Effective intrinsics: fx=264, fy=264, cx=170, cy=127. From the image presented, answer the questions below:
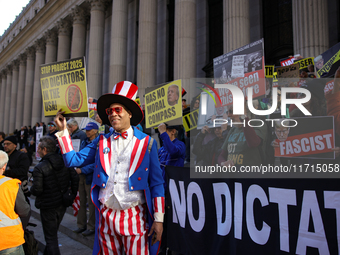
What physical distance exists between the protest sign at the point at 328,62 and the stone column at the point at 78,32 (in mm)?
19962

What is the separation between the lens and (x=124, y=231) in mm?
2377

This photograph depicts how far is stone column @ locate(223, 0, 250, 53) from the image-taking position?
431 inches

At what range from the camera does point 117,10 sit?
17.5 meters

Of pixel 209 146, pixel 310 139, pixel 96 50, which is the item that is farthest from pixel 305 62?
pixel 96 50

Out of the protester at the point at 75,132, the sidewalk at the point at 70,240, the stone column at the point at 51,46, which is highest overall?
the stone column at the point at 51,46

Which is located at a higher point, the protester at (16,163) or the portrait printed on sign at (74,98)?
the portrait printed on sign at (74,98)

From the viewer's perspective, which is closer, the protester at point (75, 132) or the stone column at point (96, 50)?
the protester at point (75, 132)

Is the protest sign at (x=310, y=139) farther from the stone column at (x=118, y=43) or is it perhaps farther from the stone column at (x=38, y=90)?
the stone column at (x=38, y=90)

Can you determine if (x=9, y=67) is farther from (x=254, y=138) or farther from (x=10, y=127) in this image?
(x=254, y=138)

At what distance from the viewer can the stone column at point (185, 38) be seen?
12.7 metres

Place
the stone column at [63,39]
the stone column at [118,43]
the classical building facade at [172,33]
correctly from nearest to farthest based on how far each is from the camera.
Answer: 1. the classical building facade at [172,33]
2. the stone column at [118,43]
3. the stone column at [63,39]

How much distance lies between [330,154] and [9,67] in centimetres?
4508

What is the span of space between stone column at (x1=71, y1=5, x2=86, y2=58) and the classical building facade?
0.08m

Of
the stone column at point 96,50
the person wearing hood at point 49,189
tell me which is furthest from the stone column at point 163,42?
the person wearing hood at point 49,189
